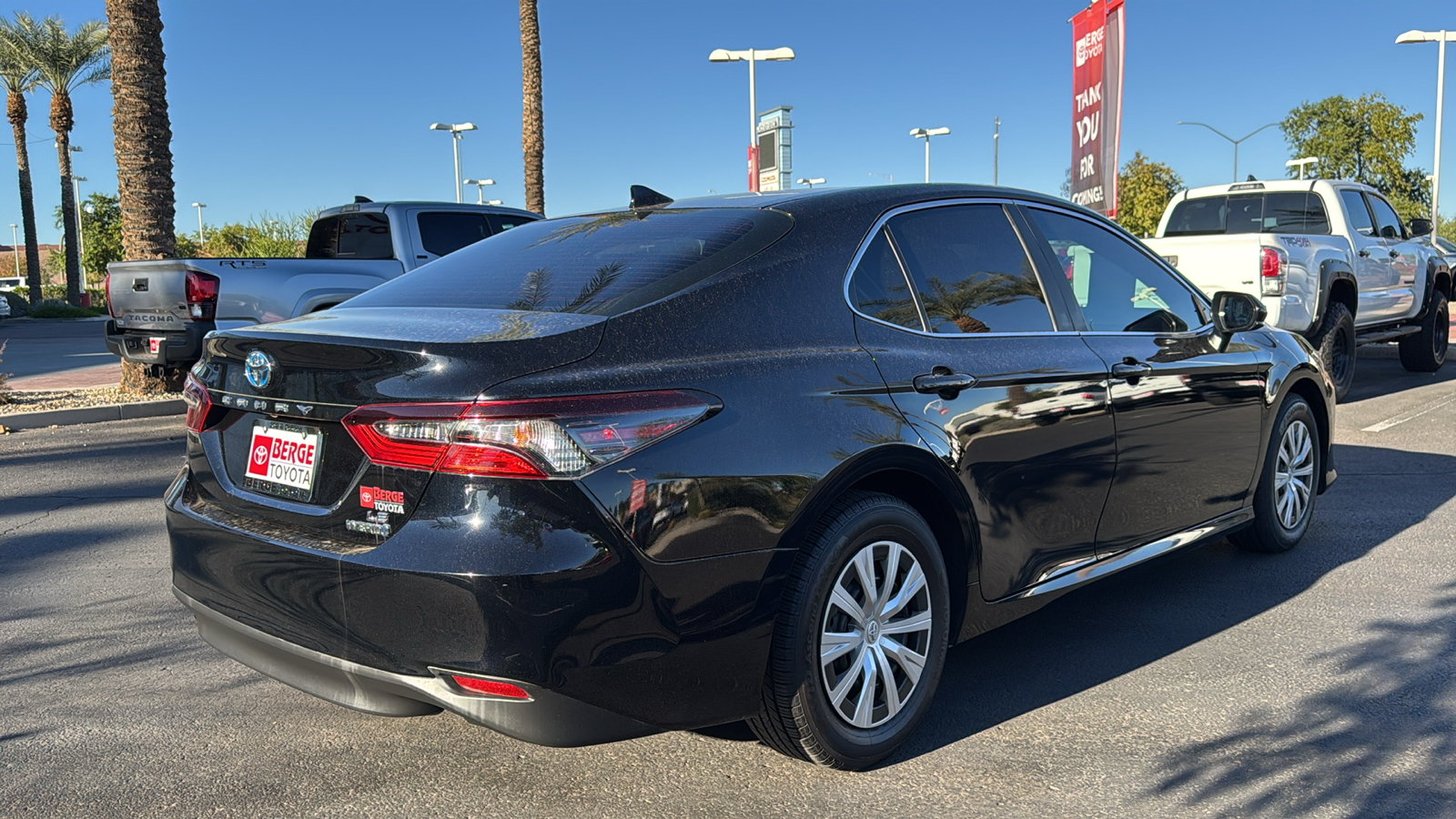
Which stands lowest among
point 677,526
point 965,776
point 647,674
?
point 965,776

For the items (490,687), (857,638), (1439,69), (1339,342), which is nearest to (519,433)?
(490,687)

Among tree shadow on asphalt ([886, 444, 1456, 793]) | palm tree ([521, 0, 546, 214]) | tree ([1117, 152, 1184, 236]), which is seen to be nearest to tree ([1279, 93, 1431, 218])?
tree ([1117, 152, 1184, 236])

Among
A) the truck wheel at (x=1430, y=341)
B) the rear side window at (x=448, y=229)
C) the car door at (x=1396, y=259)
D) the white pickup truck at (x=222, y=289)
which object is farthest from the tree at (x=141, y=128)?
the truck wheel at (x=1430, y=341)

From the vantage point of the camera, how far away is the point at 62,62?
41812 mm

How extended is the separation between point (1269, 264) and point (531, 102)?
49.2ft

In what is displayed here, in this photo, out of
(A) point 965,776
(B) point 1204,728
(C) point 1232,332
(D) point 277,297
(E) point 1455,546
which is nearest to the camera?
(A) point 965,776

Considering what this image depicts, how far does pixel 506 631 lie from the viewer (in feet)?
8.30

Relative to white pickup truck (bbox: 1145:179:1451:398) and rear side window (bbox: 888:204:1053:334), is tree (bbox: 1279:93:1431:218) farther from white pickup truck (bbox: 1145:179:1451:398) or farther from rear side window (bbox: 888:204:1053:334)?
rear side window (bbox: 888:204:1053:334)

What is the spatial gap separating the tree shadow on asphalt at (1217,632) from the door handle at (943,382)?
1.03 metres

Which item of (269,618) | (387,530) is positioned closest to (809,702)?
(387,530)

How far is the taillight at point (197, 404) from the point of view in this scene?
10.4 ft

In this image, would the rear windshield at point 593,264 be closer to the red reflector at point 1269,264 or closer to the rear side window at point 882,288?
the rear side window at point 882,288

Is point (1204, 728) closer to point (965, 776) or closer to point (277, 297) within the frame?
point (965, 776)

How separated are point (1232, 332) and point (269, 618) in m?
3.84
